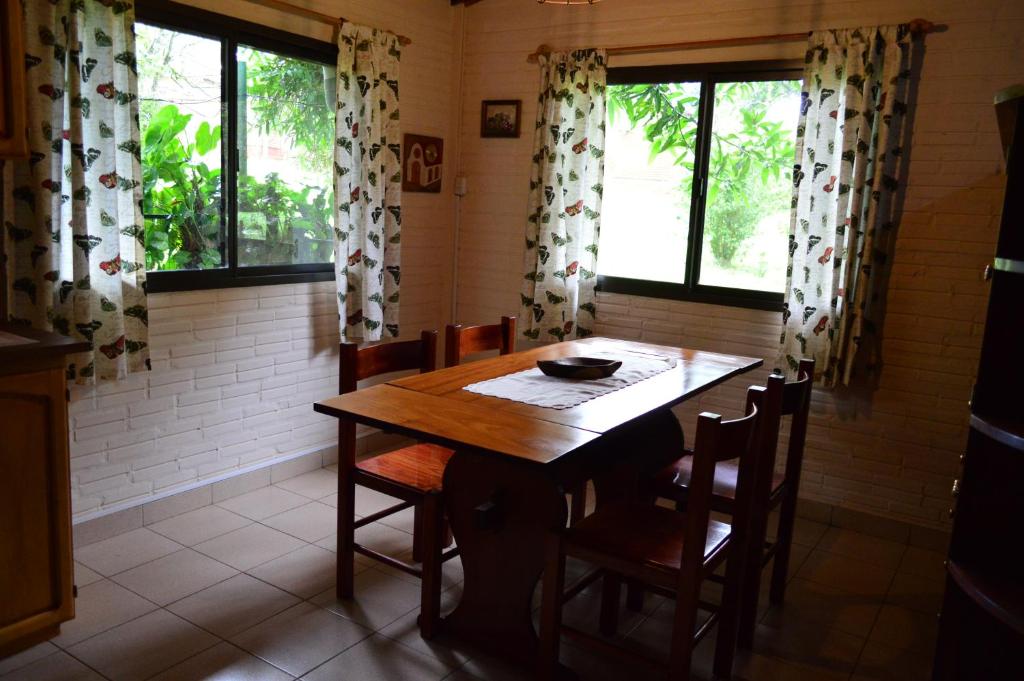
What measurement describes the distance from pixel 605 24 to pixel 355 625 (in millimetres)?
3109

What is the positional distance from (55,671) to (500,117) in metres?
3.31

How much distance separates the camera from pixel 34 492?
223cm

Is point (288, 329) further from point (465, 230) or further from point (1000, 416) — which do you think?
point (1000, 416)

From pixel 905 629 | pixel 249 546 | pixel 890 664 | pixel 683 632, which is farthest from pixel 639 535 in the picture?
pixel 249 546

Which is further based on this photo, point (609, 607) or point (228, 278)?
point (228, 278)

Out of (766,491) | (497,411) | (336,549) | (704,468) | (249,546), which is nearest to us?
(704,468)

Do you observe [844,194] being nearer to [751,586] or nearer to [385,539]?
[751,586]

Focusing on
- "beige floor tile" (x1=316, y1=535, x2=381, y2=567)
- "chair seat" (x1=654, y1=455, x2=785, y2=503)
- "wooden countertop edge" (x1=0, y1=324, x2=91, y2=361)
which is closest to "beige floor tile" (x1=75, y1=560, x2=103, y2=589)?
"beige floor tile" (x1=316, y1=535, x2=381, y2=567)

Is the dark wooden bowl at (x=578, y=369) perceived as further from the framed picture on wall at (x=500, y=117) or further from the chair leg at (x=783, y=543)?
the framed picture on wall at (x=500, y=117)

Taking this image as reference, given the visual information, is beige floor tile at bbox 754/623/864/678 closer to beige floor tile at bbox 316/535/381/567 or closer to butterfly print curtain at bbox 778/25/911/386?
butterfly print curtain at bbox 778/25/911/386

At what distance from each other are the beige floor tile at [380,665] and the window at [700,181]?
226 centimetres

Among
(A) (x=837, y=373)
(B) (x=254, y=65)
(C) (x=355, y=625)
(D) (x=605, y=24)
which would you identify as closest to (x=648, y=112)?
(D) (x=605, y=24)

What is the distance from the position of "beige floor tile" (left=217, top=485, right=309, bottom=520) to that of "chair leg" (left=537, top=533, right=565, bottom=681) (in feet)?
5.49

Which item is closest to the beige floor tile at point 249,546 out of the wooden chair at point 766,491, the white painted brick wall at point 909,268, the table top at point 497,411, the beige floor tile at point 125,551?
the beige floor tile at point 125,551
